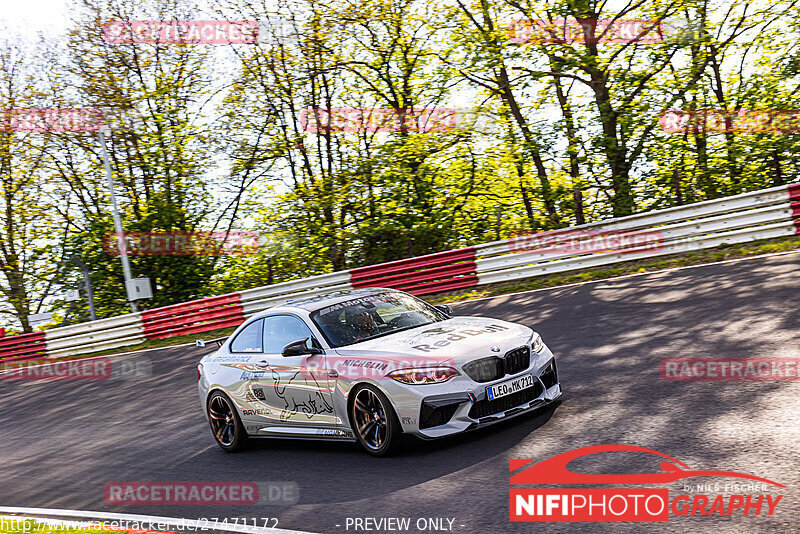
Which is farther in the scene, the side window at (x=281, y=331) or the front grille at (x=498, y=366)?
the side window at (x=281, y=331)

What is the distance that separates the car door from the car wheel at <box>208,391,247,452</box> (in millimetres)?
392

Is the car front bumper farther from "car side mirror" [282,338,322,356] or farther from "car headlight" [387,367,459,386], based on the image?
"car side mirror" [282,338,322,356]

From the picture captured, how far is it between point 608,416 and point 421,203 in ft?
51.3

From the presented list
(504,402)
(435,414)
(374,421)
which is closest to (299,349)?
(374,421)

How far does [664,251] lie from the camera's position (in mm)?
15328

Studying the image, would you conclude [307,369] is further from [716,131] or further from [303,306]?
[716,131]

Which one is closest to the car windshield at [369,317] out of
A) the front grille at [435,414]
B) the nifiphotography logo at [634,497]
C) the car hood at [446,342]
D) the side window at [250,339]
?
the car hood at [446,342]

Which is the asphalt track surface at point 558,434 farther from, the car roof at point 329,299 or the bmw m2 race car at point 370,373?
the car roof at point 329,299

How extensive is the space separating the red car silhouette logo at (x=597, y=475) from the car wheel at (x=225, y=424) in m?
3.62

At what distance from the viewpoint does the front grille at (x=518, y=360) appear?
7.03 m

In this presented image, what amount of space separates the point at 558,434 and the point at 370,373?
168 cm

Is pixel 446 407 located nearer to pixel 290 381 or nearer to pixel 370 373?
pixel 370 373

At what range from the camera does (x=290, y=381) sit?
Answer: 7.96m

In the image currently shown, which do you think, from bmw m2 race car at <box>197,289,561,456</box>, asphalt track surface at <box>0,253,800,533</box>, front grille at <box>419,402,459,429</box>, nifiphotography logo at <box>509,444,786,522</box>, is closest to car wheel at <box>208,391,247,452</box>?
bmw m2 race car at <box>197,289,561,456</box>
